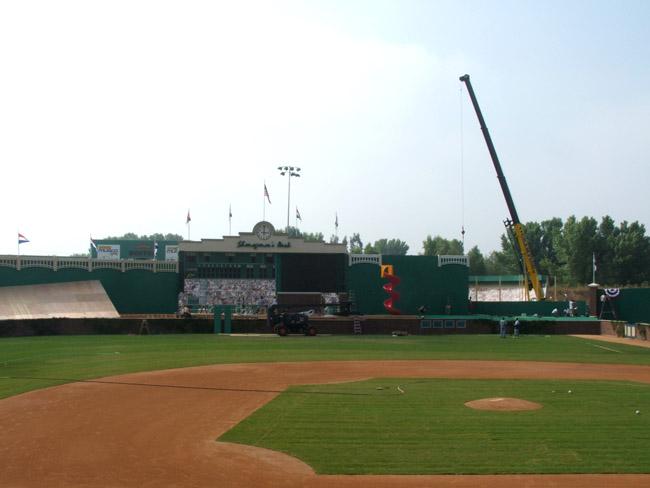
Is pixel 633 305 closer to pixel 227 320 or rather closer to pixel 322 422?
pixel 227 320

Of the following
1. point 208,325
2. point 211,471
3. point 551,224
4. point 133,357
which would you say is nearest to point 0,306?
point 208,325

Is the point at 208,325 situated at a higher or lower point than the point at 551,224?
lower

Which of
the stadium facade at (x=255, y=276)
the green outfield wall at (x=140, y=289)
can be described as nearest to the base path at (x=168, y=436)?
the stadium facade at (x=255, y=276)

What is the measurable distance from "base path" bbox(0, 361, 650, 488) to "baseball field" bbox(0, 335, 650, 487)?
64 millimetres

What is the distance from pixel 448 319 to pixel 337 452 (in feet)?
167

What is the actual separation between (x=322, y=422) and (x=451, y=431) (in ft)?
12.4

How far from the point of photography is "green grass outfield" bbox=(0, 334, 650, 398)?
3433 cm

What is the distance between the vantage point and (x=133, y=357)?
40.6 m

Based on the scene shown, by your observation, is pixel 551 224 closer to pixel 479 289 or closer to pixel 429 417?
pixel 479 289

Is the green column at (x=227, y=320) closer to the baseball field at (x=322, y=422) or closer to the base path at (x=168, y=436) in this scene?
the baseball field at (x=322, y=422)

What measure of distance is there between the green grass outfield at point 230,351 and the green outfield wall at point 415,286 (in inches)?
898

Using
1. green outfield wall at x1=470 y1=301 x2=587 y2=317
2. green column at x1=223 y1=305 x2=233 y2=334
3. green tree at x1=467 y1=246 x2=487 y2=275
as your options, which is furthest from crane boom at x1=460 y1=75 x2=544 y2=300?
green tree at x1=467 y1=246 x2=487 y2=275

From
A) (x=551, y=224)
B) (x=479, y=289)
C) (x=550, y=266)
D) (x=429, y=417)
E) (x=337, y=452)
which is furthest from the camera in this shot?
(x=551, y=224)

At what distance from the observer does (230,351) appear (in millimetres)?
45281
